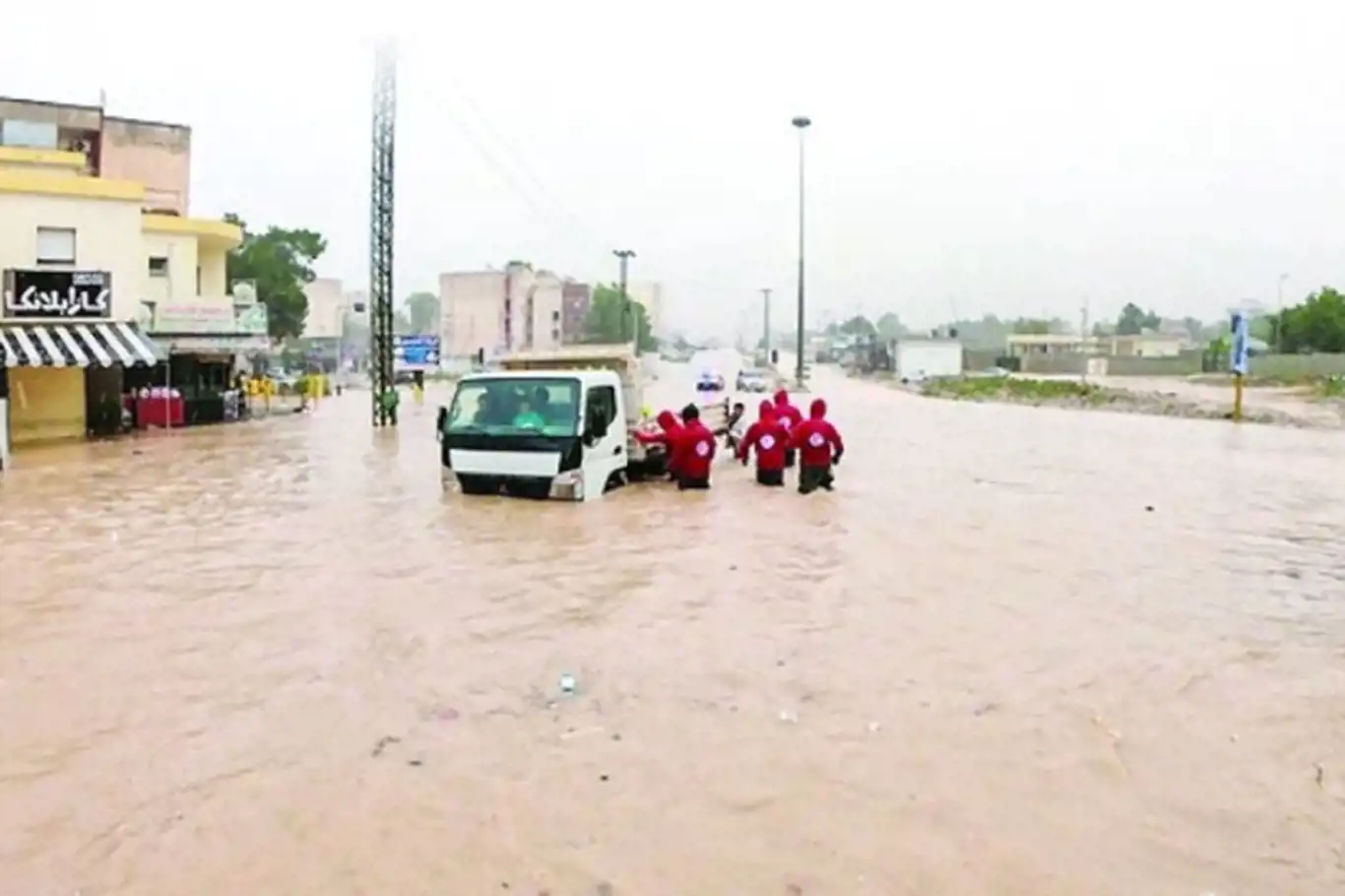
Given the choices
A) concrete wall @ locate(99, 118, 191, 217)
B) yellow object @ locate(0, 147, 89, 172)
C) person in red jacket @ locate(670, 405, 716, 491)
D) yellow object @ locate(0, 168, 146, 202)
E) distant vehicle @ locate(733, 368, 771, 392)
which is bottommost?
person in red jacket @ locate(670, 405, 716, 491)

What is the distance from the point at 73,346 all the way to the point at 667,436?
14.3 m

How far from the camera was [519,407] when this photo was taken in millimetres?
14797

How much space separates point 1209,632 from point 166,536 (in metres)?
10.6

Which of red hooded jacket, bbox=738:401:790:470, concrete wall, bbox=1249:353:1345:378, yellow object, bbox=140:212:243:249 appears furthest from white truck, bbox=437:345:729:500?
concrete wall, bbox=1249:353:1345:378

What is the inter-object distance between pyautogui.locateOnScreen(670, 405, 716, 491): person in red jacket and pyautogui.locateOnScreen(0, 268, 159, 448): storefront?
14.0 m

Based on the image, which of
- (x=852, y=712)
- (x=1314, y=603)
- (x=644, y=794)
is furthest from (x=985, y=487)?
(x=644, y=794)

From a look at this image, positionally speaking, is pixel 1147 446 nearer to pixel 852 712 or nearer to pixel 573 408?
pixel 573 408

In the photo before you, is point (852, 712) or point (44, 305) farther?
point (44, 305)

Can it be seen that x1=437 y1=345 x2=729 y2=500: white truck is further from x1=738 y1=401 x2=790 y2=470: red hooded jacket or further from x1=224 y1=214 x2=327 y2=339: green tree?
x1=224 y1=214 x2=327 y2=339: green tree

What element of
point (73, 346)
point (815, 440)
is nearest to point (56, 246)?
point (73, 346)

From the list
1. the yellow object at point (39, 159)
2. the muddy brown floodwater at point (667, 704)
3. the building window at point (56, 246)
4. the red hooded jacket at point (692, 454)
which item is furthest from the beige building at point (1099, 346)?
the muddy brown floodwater at point (667, 704)

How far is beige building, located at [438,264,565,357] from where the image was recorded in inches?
4473

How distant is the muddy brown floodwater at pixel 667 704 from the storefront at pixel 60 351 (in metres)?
10.6

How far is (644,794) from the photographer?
5.43 metres
